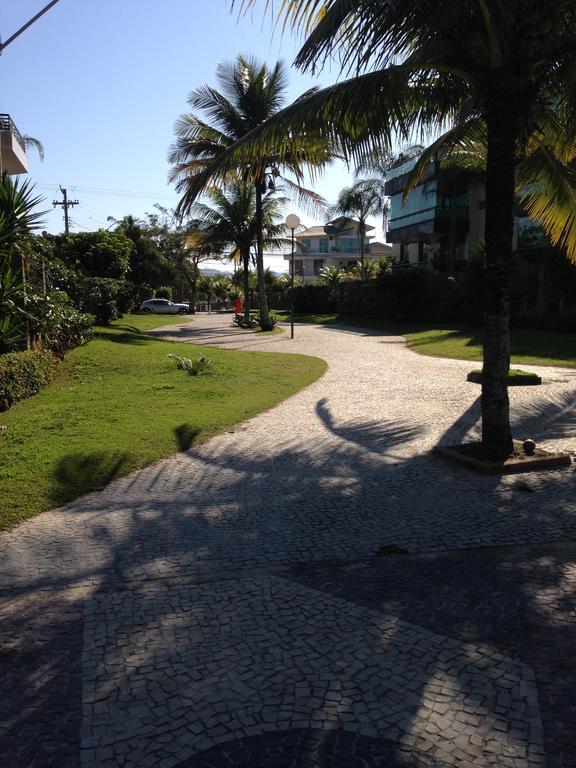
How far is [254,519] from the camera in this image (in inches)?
215

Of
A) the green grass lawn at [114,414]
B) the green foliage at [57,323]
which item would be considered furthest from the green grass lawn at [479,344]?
the green foliage at [57,323]

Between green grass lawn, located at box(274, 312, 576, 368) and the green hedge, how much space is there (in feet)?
32.3

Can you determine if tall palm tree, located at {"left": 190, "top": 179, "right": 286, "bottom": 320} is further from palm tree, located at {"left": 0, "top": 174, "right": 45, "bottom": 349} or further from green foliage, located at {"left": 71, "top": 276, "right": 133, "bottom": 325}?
palm tree, located at {"left": 0, "top": 174, "right": 45, "bottom": 349}

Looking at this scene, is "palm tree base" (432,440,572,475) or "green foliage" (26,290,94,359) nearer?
"palm tree base" (432,440,572,475)

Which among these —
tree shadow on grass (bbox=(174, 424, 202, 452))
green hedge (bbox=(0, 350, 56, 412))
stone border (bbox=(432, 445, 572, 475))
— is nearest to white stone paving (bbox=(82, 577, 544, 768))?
stone border (bbox=(432, 445, 572, 475))

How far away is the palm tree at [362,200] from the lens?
43.3 m

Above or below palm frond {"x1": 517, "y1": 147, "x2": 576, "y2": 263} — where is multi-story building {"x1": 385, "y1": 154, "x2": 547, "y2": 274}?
above

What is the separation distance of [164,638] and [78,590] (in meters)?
0.93

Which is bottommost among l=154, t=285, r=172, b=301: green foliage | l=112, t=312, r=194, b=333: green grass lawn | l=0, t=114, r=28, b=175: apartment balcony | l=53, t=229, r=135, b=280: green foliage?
l=112, t=312, r=194, b=333: green grass lawn

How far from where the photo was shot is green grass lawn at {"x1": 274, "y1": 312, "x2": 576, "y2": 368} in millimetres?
15547

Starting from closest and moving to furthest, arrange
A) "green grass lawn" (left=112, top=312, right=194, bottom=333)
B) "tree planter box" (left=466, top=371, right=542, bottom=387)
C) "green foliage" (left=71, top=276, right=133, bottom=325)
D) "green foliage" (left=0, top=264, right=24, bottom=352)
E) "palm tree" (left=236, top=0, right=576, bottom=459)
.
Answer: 1. "palm tree" (left=236, top=0, right=576, bottom=459)
2. "green foliage" (left=0, top=264, right=24, bottom=352)
3. "tree planter box" (left=466, top=371, right=542, bottom=387)
4. "green foliage" (left=71, top=276, right=133, bottom=325)
5. "green grass lawn" (left=112, top=312, right=194, bottom=333)

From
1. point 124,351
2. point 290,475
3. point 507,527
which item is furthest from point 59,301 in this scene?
point 507,527

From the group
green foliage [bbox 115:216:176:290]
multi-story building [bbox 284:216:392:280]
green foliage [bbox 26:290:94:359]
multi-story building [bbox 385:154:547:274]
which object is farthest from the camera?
multi-story building [bbox 284:216:392:280]

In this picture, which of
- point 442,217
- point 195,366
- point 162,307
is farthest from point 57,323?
point 162,307
